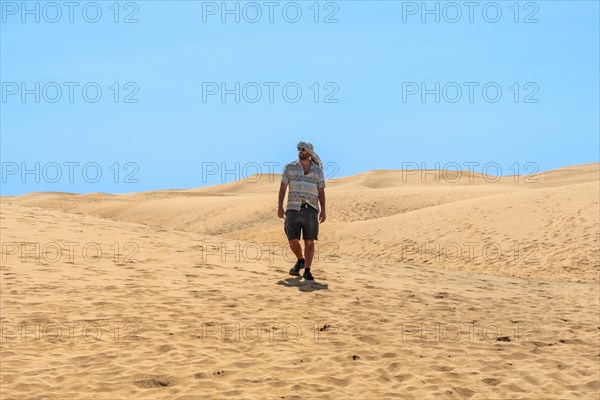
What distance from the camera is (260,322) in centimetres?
930

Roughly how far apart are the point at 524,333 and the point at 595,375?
177cm

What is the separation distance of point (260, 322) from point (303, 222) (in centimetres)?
206

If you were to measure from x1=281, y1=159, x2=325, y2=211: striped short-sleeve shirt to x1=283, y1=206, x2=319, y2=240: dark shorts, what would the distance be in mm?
90

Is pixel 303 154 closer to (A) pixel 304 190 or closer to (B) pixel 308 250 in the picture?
(A) pixel 304 190

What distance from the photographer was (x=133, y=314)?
9383 millimetres

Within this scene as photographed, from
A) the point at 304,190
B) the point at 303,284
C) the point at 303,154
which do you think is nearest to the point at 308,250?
the point at 303,284

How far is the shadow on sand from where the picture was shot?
448 inches

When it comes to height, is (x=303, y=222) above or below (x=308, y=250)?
above

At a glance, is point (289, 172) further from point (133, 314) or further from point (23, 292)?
point (23, 292)

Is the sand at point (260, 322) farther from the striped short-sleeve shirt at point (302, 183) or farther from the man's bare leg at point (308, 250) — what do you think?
the striped short-sleeve shirt at point (302, 183)

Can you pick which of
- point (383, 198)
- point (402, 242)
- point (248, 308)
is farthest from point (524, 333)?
point (383, 198)

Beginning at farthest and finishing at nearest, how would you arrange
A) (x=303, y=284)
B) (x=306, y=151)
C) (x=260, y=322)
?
(x=303, y=284) → (x=306, y=151) → (x=260, y=322)

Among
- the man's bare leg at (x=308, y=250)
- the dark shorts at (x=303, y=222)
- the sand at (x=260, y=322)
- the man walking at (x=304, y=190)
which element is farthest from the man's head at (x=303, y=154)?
the sand at (x=260, y=322)

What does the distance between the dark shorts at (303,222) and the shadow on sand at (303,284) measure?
3.04 ft
